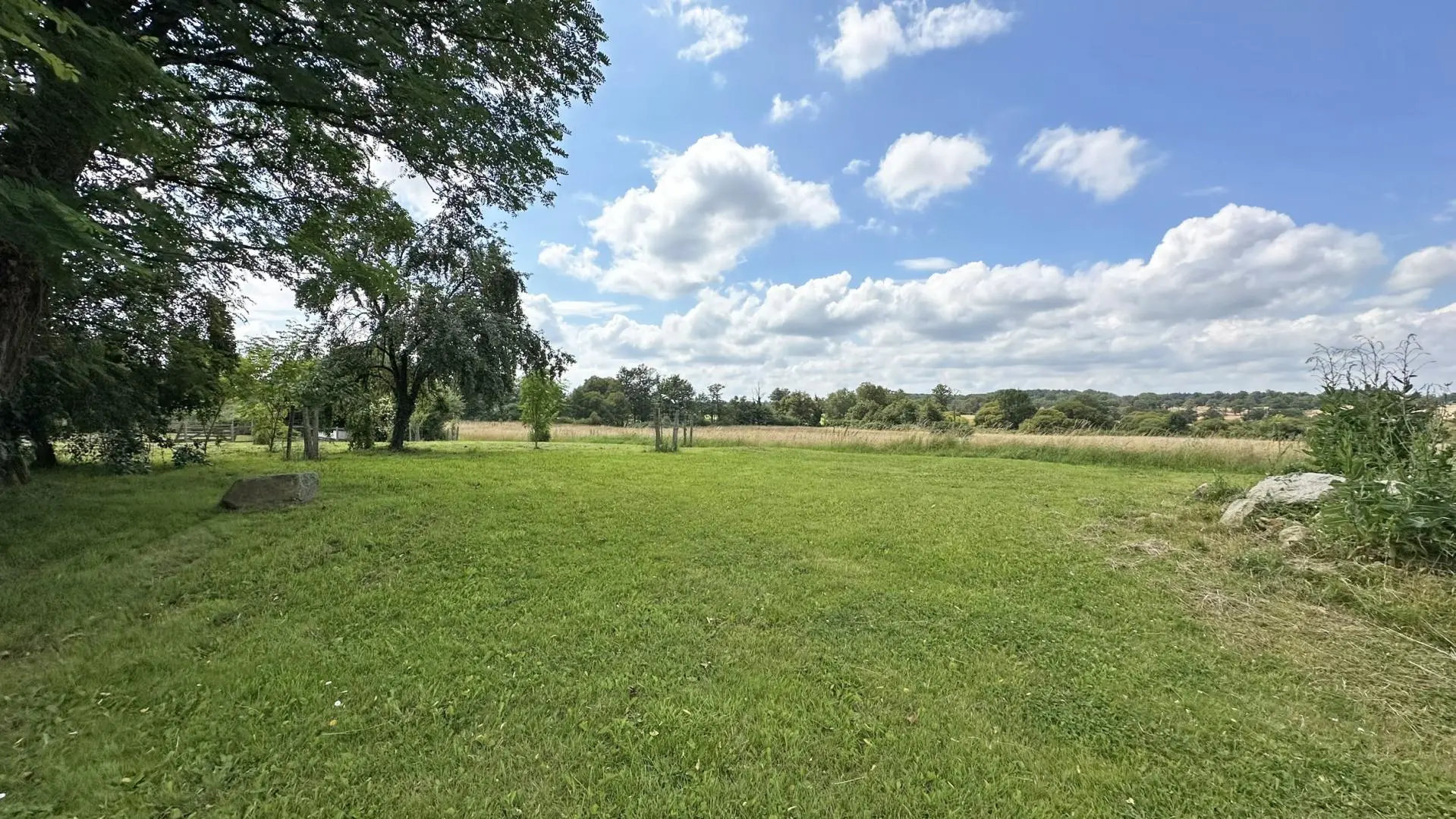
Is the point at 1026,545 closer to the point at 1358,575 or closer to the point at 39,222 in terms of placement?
the point at 1358,575

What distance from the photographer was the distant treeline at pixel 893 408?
19750 mm

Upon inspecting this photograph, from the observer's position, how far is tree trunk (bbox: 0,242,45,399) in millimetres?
4816

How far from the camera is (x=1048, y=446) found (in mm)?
17438

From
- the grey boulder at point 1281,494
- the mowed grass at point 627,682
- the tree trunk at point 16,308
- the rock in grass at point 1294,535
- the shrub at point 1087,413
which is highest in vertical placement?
the tree trunk at point 16,308

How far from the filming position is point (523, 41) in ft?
21.0

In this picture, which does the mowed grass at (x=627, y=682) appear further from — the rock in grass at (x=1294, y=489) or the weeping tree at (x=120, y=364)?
the weeping tree at (x=120, y=364)

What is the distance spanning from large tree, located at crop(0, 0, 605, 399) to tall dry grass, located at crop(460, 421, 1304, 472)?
12.1m

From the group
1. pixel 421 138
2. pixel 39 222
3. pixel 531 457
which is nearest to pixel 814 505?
pixel 421 138

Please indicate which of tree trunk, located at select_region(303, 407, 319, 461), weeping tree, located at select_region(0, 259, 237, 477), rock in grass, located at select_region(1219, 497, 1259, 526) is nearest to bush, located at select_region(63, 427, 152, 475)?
weeping tree, located at select_region(0, 259, 237, 477)

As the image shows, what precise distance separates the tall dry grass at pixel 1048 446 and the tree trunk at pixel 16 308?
15226 mm

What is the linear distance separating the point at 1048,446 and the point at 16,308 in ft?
68.4

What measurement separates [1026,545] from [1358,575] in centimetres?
254

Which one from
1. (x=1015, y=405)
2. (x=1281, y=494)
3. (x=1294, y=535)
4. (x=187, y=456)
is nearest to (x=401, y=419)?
(x=187, y=456)

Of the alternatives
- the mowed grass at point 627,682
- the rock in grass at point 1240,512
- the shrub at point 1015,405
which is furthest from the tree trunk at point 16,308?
the shrub at point 1015,405
